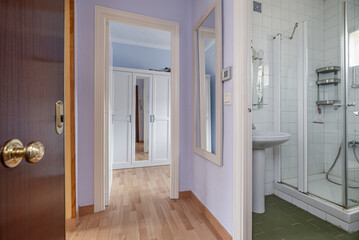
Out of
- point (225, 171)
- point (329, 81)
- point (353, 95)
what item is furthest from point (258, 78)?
point (225, 171)

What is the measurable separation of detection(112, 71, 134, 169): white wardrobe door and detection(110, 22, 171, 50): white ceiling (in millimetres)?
925

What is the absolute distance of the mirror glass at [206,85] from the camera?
64.3 inches

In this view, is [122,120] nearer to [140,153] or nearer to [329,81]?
[140,153]

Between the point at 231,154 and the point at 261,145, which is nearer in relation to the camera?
the point at 231,154

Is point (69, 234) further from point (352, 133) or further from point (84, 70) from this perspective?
point (352, 133)

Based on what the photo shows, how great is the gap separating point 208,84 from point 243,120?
2.19 ft

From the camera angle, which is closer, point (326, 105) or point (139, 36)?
point (326, 105)

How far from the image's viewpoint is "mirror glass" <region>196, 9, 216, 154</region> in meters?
1.63

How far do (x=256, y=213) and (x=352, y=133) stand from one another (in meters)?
1.31

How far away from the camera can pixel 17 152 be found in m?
0.40

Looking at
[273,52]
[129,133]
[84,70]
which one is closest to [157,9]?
[84,70]

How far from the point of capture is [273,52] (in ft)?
7.43

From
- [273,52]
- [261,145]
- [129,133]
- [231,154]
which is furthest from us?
[129,133]

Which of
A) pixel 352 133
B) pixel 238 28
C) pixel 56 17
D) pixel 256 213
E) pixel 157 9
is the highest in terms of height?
pixel 157 9
